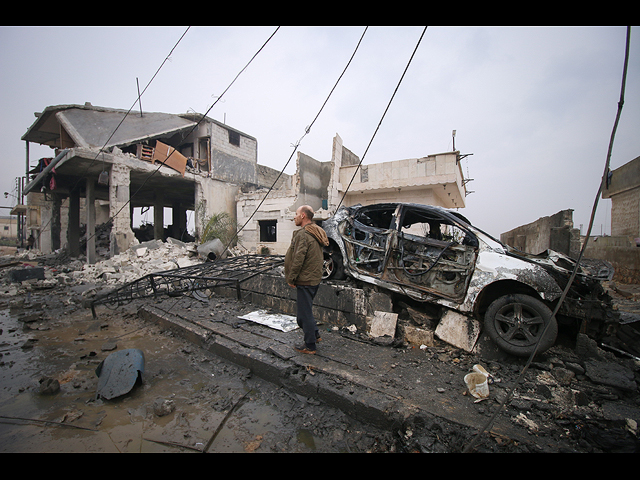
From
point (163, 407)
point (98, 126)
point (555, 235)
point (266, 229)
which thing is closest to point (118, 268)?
point (98, 126)

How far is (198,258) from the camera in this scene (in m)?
10.9

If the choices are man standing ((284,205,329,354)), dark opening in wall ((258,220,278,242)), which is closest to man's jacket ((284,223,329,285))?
man standing ((284,205,329,354))

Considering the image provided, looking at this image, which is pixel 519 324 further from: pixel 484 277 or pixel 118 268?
pixel 118 268

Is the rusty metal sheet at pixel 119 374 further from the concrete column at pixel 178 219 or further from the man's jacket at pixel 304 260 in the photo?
the concrete column at pixel 178 219

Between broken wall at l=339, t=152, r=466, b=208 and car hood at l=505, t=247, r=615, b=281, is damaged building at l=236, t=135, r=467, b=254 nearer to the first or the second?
broken wall at l=339, t=152, r=466, b=208

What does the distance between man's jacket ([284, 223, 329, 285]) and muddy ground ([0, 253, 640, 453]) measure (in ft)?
4.11

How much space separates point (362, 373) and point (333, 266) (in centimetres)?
223

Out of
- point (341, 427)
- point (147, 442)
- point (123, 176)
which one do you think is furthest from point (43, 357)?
point (123, 176)

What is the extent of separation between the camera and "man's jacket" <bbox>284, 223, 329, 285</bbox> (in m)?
3.28

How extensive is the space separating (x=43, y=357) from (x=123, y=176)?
994 cm

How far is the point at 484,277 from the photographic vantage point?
3.28 meters

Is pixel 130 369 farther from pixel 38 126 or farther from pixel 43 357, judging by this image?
pixel 38 126

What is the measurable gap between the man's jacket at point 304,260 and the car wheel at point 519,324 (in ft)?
7.08
